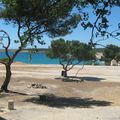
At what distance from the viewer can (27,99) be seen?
1038 inches

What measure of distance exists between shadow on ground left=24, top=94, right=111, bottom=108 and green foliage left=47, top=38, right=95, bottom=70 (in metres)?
15.3

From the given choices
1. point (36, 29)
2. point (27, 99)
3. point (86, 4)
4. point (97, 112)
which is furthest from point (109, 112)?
point (86, 4)

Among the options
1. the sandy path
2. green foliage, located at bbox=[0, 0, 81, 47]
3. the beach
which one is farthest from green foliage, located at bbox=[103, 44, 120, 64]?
the sandy path

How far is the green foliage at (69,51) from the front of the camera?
43469 millimetres

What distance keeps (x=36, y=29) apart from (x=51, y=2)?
358 cm

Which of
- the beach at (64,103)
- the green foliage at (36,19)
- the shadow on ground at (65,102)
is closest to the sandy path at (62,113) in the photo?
the beach at (64,103)

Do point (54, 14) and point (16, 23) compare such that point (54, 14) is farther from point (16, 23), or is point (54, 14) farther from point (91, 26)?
point (91, 26)

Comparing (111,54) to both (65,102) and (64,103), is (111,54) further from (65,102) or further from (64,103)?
(64,103)

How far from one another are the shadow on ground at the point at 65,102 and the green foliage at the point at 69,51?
1533 cm

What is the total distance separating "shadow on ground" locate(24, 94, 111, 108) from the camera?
→ 2483cm

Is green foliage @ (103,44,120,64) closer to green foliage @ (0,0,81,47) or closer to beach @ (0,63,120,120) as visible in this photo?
beach @ (0,63,120,120)

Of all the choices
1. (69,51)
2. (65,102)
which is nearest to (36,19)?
(65,102)

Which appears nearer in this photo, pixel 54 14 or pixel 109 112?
pixel 109 112

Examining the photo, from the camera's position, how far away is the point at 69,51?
1718 inches
